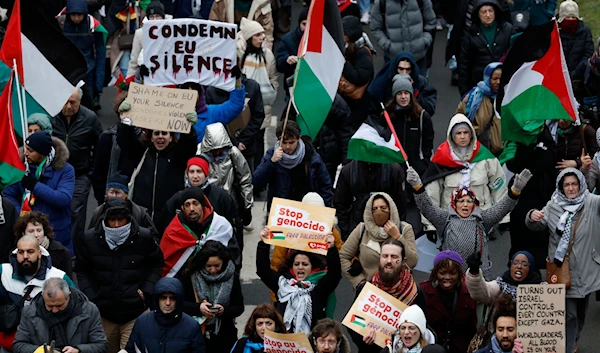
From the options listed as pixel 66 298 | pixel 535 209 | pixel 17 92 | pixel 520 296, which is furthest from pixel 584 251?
pixel 17 92

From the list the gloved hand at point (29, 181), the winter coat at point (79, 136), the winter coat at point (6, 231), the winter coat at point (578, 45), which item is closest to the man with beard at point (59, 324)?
the winter coat at point (6, 231)

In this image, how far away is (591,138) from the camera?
1347cm

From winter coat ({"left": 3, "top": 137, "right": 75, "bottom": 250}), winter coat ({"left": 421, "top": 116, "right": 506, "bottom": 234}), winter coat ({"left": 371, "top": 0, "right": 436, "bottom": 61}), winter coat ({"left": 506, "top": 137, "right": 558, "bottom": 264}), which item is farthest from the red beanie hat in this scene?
winter coat ({"left": 371, "top": 0, "right": 436, "bottom": 61})

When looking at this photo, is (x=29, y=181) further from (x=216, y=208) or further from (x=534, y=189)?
(x=534, y=189)

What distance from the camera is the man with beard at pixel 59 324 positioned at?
1002 cm

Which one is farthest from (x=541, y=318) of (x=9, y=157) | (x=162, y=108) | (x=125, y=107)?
(x=9, y=157)

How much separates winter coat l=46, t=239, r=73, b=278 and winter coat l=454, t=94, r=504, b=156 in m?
4.95

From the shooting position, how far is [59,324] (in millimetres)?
10125

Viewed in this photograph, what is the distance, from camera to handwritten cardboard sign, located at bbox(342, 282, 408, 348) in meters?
10.6

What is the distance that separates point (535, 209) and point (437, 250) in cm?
90

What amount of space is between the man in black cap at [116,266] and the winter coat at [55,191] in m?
1.39

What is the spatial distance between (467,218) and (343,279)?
232 cm

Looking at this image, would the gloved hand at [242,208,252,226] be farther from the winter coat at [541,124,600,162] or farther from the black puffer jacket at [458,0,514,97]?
the black puffer jacket at [458,0,514,97]

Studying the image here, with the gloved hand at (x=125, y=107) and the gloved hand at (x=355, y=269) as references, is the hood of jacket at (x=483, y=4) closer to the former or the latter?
the gloved hand at (x=125, y=107)
